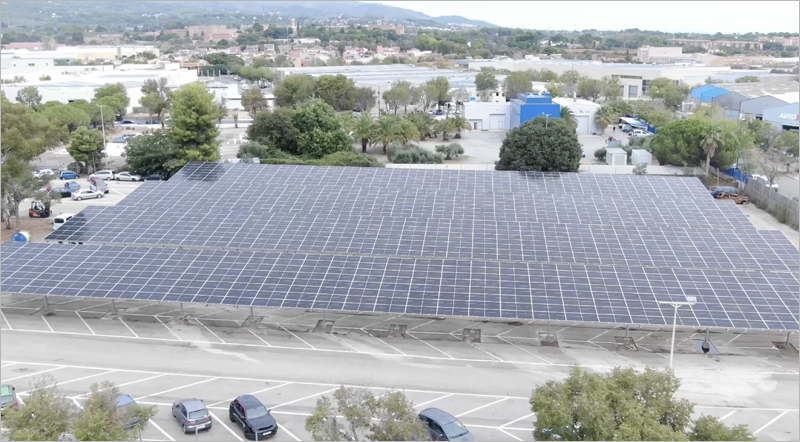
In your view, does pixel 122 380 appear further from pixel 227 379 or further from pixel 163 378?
pixel 227 379

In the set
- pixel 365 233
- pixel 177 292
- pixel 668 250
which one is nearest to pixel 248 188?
pixel 365 233

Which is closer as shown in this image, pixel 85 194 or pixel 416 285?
pixel 416 285

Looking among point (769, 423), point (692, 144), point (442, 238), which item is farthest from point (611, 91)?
point (769, 423)

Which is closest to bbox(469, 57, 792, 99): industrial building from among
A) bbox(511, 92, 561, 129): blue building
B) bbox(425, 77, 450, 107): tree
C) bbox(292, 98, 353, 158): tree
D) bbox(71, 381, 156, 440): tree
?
bbox(425, 77, 450, 107): tree

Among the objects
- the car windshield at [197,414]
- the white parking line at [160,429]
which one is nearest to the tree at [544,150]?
the car windshield at [197,414]

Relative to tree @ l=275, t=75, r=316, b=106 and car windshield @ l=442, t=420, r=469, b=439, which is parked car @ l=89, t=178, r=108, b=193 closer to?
car windshield @ l=442, t=420, r=469, b=439

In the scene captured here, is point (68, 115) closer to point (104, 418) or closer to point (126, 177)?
point (126, 177)
